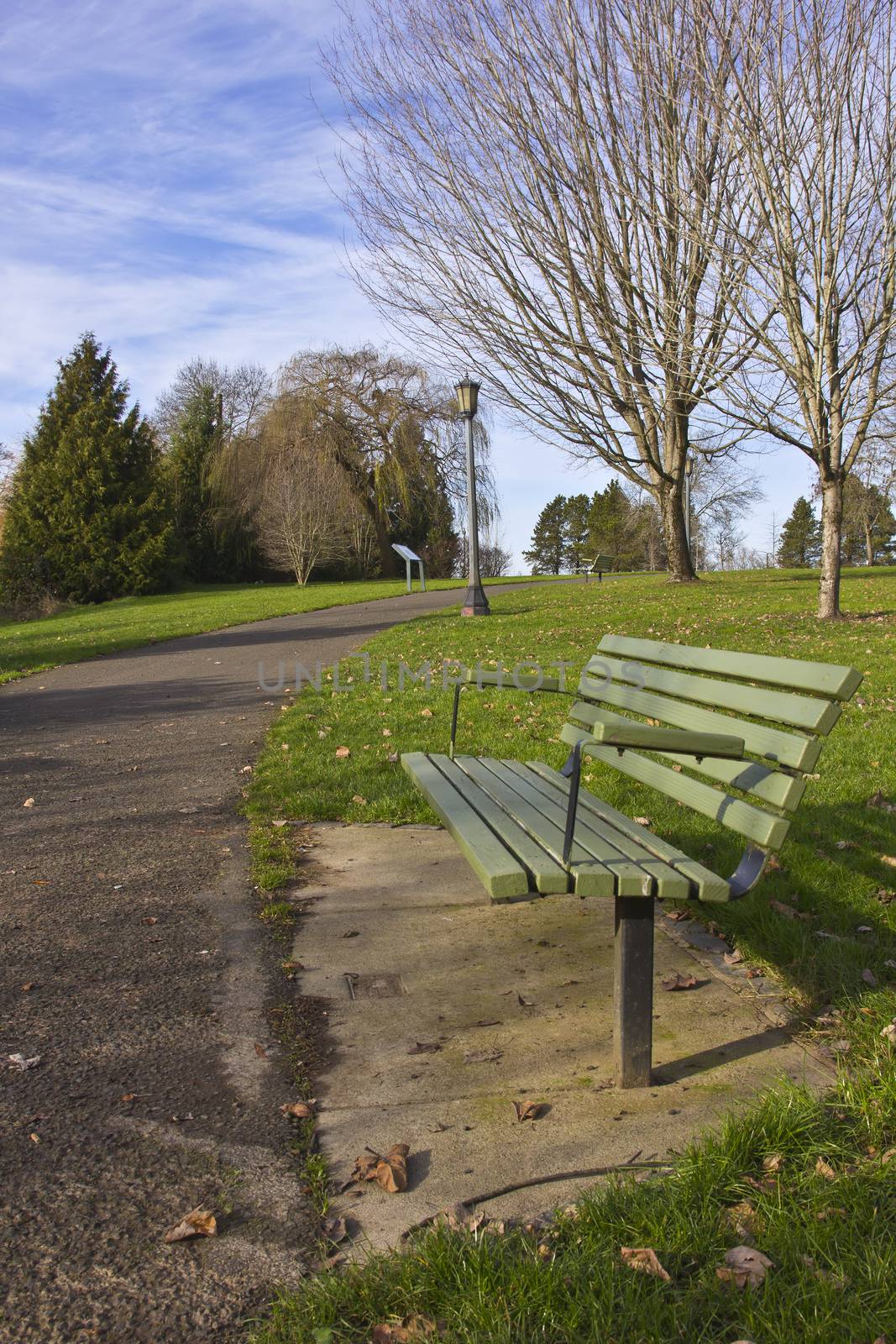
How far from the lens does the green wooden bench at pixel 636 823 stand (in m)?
2.57

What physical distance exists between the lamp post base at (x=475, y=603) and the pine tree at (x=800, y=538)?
70439 mm

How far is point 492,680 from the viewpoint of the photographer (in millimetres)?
4625

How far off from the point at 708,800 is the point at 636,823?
0.25m

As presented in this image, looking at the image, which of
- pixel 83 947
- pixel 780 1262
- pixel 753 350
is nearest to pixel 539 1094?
pixel 780 1262

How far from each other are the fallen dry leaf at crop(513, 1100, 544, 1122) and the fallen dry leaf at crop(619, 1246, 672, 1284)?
1.78ft

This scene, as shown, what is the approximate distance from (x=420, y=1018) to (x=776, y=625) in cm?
1157

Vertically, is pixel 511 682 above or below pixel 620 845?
above

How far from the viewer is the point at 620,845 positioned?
2939mm

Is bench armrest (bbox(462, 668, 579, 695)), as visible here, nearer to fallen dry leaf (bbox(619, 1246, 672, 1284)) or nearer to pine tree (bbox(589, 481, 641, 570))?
fallen dry leaf (bbox(619, 1246, 672, 1284))

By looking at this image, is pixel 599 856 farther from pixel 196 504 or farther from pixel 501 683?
pixel 196 504

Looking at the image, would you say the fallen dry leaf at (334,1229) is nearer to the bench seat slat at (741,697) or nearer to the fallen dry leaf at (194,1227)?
the fallen dry leaf at (194,1227)

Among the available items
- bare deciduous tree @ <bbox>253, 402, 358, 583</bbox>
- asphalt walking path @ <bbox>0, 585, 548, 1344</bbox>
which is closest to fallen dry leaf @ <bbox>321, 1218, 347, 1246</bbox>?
asphalt walking path @ <bbox>0, 585, 548, 1344</bbox>

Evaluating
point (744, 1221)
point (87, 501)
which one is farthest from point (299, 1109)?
point (87, 501)

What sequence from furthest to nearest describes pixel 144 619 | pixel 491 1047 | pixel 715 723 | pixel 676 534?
pixel 676 534
pixel 144 619
pixel 715 723
pixel 491 1047
